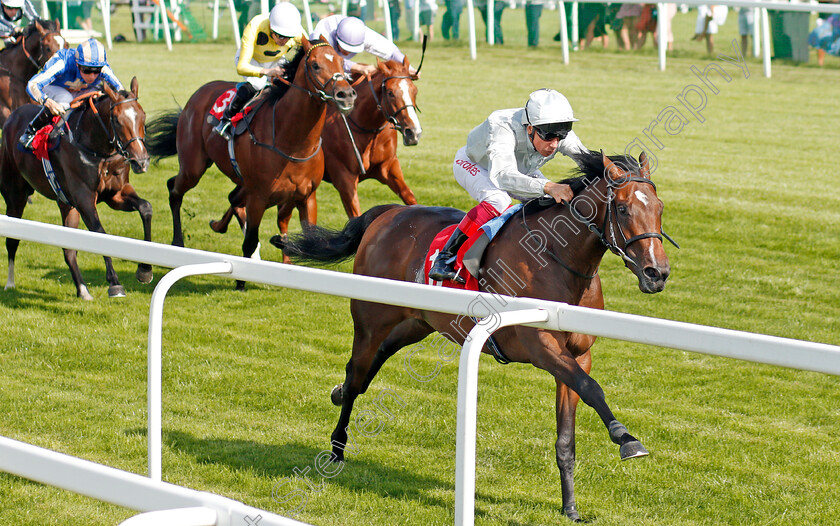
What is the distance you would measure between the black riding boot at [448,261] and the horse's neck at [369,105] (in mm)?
3848

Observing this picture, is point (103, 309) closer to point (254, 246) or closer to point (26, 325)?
point (26, 325)

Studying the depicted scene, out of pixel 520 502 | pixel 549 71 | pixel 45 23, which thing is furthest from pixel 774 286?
pixel 549 71

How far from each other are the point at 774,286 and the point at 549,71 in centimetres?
1084

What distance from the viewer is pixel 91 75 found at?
25.2 ft

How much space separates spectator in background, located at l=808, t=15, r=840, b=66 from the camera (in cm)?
1708

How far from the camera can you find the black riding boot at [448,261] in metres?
4.32

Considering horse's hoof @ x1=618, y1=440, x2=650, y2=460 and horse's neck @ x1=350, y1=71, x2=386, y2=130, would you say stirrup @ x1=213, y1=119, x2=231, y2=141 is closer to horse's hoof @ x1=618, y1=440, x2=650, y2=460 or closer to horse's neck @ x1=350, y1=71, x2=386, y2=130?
horse's neck @ x1=350, y1=71, x2=386, y2=130

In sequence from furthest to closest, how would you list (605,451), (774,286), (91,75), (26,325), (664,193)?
(664,193), (774,286), (91,75), (26,325), (605,451)

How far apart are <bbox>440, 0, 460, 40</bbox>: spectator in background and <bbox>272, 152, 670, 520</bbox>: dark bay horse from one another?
1572cm

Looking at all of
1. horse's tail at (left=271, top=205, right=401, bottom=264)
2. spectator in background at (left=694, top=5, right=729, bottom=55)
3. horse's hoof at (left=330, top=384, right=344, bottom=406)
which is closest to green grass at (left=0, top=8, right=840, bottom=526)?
horse's hoof at (left=330, top=384, right=344, bottom=406)

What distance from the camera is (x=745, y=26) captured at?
17.7 meters

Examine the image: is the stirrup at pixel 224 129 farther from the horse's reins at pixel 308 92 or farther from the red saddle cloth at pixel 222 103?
the horse's reins at pixel 308 92

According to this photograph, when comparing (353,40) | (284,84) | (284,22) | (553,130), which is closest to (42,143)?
(284,84)

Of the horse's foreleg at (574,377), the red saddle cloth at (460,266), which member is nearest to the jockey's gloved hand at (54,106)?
the red saddle cloth at (460,266)
